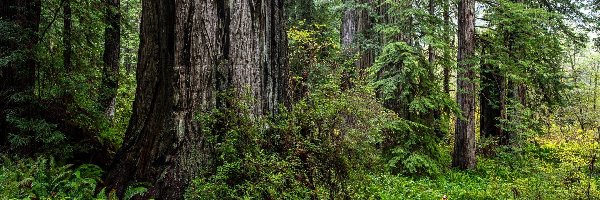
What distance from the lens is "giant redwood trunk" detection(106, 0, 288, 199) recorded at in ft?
15.0

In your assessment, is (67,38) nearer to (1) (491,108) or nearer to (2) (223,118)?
(2) (223,118)

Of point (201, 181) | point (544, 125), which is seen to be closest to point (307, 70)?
point (544, 125)

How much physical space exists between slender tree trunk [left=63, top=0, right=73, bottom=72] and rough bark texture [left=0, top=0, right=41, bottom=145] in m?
0.37

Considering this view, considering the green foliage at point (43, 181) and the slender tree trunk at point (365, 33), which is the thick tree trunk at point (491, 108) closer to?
the slender tree trunk at point (365, 33)

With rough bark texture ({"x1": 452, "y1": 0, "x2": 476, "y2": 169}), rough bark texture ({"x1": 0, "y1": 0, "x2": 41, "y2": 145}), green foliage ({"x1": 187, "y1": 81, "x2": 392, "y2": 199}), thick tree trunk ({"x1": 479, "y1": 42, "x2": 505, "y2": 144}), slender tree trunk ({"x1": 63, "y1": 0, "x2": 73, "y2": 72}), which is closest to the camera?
green foliage ({"x1": 187, "y1": 81, "x2": 392, "y2": 199})

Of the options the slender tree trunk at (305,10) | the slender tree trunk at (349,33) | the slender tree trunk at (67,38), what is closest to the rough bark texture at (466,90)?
the slender tree trunk at (349,33)

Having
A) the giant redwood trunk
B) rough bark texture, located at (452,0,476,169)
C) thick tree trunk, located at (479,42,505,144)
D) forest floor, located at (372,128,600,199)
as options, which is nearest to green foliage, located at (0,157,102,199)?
the giant redwood trunk

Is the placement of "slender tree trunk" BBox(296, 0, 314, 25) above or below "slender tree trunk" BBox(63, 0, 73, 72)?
above

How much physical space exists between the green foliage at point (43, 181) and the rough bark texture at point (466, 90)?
846 cm

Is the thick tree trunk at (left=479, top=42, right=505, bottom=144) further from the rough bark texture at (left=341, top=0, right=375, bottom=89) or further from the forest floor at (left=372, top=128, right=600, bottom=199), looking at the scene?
the rough bark texture at (left=341, top=0, right=375, bottom=89)

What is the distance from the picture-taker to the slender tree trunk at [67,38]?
6.71 m

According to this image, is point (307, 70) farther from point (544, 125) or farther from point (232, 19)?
point (232, 19)

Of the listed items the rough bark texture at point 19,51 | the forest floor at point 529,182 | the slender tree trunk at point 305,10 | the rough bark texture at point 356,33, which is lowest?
the forest floor at point 529,182

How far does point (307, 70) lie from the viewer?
14109 mm
